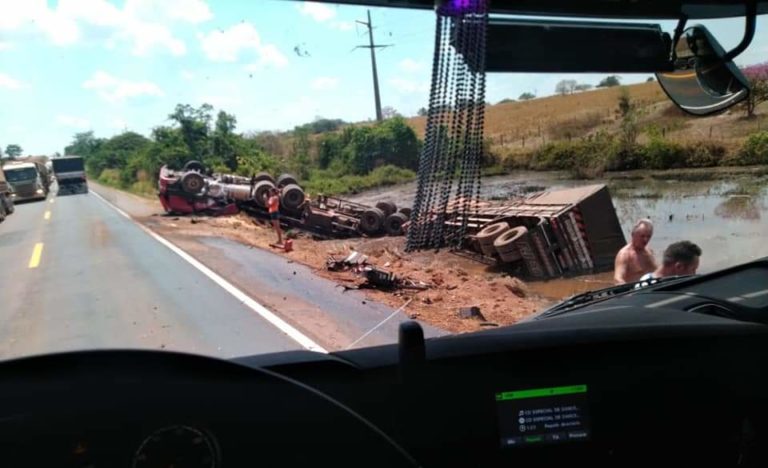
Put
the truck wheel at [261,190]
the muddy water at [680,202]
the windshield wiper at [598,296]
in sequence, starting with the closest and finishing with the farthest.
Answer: the windshield wiper at [598,296] < the muddy water at [680,202] < the truck wheel at [261,190]

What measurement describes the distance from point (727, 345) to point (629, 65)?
172 centimetres

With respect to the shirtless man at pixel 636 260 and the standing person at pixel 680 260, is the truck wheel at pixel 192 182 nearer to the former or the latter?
the shirtless man at pixel 636 260

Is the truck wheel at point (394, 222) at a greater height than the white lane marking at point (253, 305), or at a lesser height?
lesser

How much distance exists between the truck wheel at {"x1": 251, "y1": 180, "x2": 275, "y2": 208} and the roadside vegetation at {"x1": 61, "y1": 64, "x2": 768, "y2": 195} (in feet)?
18.5

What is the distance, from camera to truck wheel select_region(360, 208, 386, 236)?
18.6m

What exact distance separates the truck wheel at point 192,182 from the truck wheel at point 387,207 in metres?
6.78

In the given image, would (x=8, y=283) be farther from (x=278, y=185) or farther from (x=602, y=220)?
(x=278, y=185)

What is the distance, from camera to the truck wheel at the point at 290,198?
19.8 m

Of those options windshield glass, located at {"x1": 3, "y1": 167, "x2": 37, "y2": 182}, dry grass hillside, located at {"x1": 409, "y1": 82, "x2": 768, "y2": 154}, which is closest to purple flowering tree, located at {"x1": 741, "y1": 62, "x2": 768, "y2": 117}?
dry grass hillside, located at {"x1": 409, "y1": 82, "x2": 768, "y2": 154}

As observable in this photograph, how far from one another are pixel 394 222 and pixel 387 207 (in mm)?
720

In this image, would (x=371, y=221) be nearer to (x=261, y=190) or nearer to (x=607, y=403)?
(x=261, y=190)

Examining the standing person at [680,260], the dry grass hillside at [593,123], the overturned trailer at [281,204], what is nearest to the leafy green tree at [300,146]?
the dry grass hillside at [593,123]

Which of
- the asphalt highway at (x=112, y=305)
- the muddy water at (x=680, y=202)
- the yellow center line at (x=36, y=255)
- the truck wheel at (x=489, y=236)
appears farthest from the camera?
the truck wheel at (x=489, y=236)

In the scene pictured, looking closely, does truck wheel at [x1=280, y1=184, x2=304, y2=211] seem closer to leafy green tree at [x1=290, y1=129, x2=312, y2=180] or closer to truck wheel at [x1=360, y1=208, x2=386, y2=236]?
truck wheel at [x1=360, y1=208, x2=386, y2=236]
